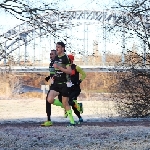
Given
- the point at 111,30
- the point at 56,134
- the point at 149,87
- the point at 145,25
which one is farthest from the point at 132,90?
the point at 56,134

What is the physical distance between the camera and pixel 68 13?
34.6 ft

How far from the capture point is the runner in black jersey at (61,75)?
9539 mm

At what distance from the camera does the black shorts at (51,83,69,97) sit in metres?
9.74

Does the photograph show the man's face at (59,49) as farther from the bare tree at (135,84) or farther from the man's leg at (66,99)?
the bare tree at (135,84)

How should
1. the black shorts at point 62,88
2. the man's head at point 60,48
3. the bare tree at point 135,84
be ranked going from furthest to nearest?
the bare tree at point 135,84
the black shorts at point 62,88
the man's head at point 60,48

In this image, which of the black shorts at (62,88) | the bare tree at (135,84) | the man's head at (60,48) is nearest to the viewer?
the man's head at (60,48)

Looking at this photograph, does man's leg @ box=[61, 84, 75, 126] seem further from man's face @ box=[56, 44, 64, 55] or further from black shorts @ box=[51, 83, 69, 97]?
man's face @ box=[56, 44, 64, 55]

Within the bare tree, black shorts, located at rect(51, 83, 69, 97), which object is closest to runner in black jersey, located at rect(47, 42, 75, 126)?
black shorts, located at rect(51, 83, 69, 97)

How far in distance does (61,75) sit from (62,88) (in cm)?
26

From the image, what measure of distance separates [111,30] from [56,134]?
480 cm

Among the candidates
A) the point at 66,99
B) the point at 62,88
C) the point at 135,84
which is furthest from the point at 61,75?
the point at 135,84

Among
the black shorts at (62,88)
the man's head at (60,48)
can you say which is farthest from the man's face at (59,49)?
the black shorts at (62,88)

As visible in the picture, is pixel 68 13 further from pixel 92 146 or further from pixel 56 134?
pixel 92 146

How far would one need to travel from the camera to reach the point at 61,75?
31.9 ft
